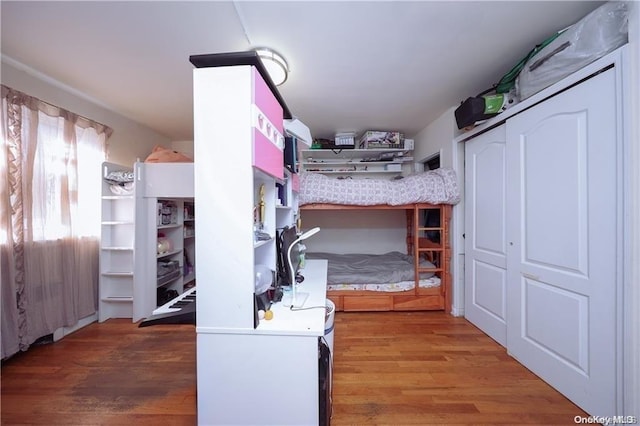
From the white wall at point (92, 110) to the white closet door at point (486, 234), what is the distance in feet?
13.0

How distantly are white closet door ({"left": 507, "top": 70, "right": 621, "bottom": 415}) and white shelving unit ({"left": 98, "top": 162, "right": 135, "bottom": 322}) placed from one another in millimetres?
3613

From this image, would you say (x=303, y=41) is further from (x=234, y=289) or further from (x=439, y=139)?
(x=439, y=139)

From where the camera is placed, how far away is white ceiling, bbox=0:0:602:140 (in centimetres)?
132

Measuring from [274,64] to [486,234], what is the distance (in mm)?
2361

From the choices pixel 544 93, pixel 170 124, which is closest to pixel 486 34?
pixel 544 93

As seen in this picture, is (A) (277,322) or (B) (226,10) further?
(B) (226,10)

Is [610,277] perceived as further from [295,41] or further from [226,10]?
[226,10]

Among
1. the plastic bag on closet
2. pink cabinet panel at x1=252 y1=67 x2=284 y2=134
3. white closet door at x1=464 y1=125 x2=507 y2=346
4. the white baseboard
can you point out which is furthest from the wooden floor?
the plastic bag on closet

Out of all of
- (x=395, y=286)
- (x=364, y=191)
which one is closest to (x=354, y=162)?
(x=364, y=191)

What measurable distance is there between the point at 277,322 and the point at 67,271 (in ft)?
7.91

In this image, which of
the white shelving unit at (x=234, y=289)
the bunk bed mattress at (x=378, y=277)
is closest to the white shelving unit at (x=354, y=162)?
the bunk bed mattress at (x=378, y=277)

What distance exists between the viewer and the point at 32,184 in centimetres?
197

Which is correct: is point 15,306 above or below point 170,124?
below

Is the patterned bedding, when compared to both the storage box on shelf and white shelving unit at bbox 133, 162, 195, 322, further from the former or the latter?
white shelving unit at bbox 133, 162, 195, 322
